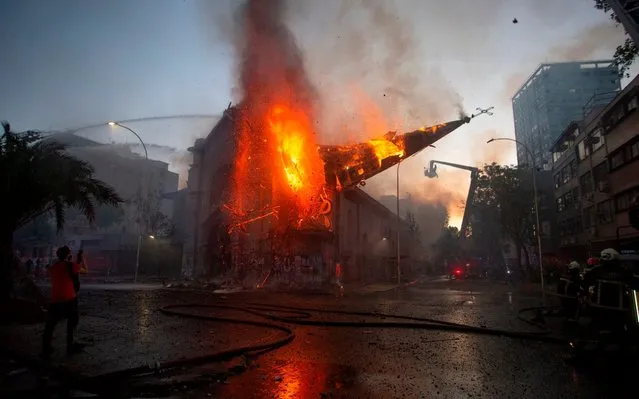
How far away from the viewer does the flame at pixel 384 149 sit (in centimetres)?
3177

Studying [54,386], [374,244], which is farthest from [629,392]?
[374,244]

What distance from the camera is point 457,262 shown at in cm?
4972

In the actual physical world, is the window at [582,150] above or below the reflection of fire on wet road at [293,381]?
above

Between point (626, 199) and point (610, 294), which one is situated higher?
point (626, 199)

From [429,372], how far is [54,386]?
206 inches

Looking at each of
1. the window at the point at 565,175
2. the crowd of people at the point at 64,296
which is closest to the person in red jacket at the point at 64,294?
the crowd of people at the point at 64,296

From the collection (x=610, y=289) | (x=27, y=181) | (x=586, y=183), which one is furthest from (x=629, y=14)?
(x=586, y=183)

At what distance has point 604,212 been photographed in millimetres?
36188

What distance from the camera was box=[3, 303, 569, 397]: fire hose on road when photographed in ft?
17.6

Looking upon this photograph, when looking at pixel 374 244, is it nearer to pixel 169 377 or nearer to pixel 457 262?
pixel 457 262

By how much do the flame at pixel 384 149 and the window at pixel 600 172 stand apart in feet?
61.5

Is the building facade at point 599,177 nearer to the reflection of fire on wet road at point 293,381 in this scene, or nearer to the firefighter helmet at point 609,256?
the firefighter helmet at point 609,256

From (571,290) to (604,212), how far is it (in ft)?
102

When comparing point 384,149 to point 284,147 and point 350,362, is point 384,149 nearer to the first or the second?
point 284,147
